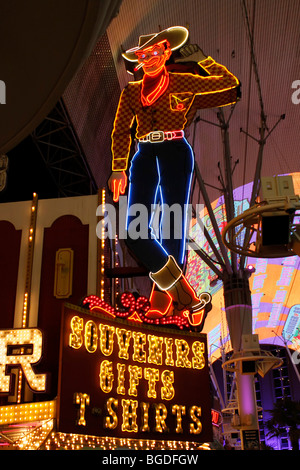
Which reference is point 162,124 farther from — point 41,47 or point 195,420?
point 41,47

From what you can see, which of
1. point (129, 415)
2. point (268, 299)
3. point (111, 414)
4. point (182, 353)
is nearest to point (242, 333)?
point (182, 353)

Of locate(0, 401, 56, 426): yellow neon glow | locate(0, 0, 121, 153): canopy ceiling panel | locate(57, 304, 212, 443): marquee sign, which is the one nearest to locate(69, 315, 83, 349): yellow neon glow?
locate(57, 304, 212, 443): marquee sign

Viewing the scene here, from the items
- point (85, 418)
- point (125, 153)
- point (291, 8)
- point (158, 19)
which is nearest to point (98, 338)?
point (85, 418)

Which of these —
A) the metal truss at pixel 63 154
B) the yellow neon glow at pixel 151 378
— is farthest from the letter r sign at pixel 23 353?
the metal truss at pixel 63 154

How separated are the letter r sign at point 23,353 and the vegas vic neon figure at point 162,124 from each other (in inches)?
Answer: 111

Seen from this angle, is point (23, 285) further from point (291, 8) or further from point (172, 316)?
point (291, 8)

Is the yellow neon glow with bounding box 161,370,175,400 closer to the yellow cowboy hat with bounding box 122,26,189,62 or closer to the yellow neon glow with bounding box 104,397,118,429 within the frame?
the yellow neon glow with bounding box 104,397,118,429

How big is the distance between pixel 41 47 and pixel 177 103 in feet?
36.0

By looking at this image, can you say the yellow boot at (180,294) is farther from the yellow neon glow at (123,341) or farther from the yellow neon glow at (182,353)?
the yellow neon glow at (123,341)

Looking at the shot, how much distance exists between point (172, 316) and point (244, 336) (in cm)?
902

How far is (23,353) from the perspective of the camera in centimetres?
933

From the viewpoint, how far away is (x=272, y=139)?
27.2 m

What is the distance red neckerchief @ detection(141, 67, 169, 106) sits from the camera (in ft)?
40.6

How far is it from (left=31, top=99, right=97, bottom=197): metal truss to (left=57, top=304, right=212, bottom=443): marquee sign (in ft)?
36.0
